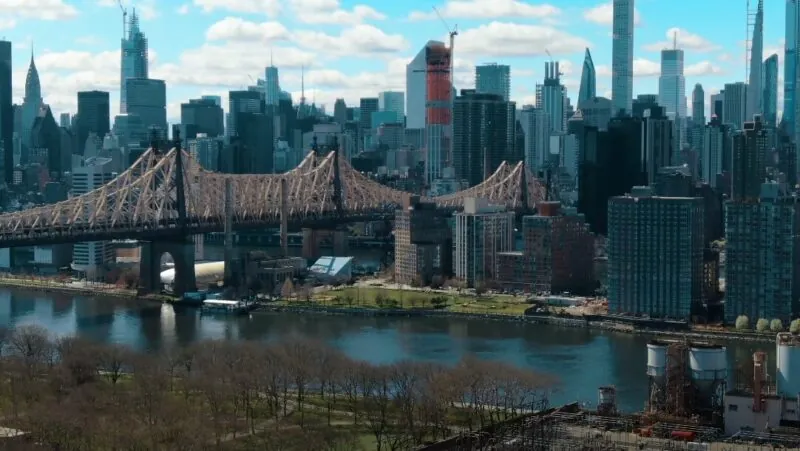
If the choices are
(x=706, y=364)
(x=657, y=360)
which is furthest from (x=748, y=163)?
(x=706, y=364)

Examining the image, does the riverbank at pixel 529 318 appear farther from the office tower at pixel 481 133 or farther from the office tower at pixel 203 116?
the office tower at pixel 203 116

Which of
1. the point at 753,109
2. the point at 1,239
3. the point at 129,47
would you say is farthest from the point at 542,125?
the point at 1,239

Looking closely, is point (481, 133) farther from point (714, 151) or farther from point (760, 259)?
point (760, 259)

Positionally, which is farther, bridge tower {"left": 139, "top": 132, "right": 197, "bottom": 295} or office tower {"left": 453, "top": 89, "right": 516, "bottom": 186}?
office tower {"left": 453, "top": 89, "right": 516, "bottom": 186}

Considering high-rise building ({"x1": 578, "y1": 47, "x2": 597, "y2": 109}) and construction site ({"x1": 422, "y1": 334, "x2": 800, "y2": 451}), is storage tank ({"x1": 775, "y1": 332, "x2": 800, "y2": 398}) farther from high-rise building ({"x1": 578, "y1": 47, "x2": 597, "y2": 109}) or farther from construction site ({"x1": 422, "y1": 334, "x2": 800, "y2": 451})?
high-rise building ({"x1": 578, "y1": 47, "x2": 597, "y2": 109})

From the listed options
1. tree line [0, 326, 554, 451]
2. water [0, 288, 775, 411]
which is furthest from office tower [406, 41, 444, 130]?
tree line [0, 326, 554, 451]

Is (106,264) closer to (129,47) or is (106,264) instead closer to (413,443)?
(413,443)

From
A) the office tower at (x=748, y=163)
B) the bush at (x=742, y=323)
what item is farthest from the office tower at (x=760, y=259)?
the office tower at (x=748, y=163)
